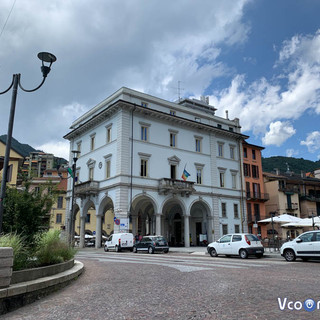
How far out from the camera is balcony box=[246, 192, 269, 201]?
44.2 m

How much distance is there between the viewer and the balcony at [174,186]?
33938 millimetres

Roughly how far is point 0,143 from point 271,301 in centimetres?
4271

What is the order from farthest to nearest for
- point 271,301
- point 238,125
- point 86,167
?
point 238,125, point 86,167, point 271,301

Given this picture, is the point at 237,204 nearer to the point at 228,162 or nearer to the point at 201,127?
the point at 228,162

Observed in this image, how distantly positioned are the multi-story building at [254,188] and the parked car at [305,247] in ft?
89.2

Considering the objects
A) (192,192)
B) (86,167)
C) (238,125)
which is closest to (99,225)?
(86,167)

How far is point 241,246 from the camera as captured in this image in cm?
1909

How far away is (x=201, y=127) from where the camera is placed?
3997 cm

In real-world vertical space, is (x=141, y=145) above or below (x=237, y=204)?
above

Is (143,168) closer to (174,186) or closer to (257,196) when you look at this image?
(174,186)

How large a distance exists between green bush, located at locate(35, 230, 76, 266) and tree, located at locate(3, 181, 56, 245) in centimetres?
27

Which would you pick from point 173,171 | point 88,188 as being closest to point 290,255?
point 173,171

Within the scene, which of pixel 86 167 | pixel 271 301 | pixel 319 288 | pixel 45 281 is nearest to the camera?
pixel 271 301

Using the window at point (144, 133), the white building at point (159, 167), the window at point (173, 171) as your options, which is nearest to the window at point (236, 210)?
the white building at point (159, 167)
